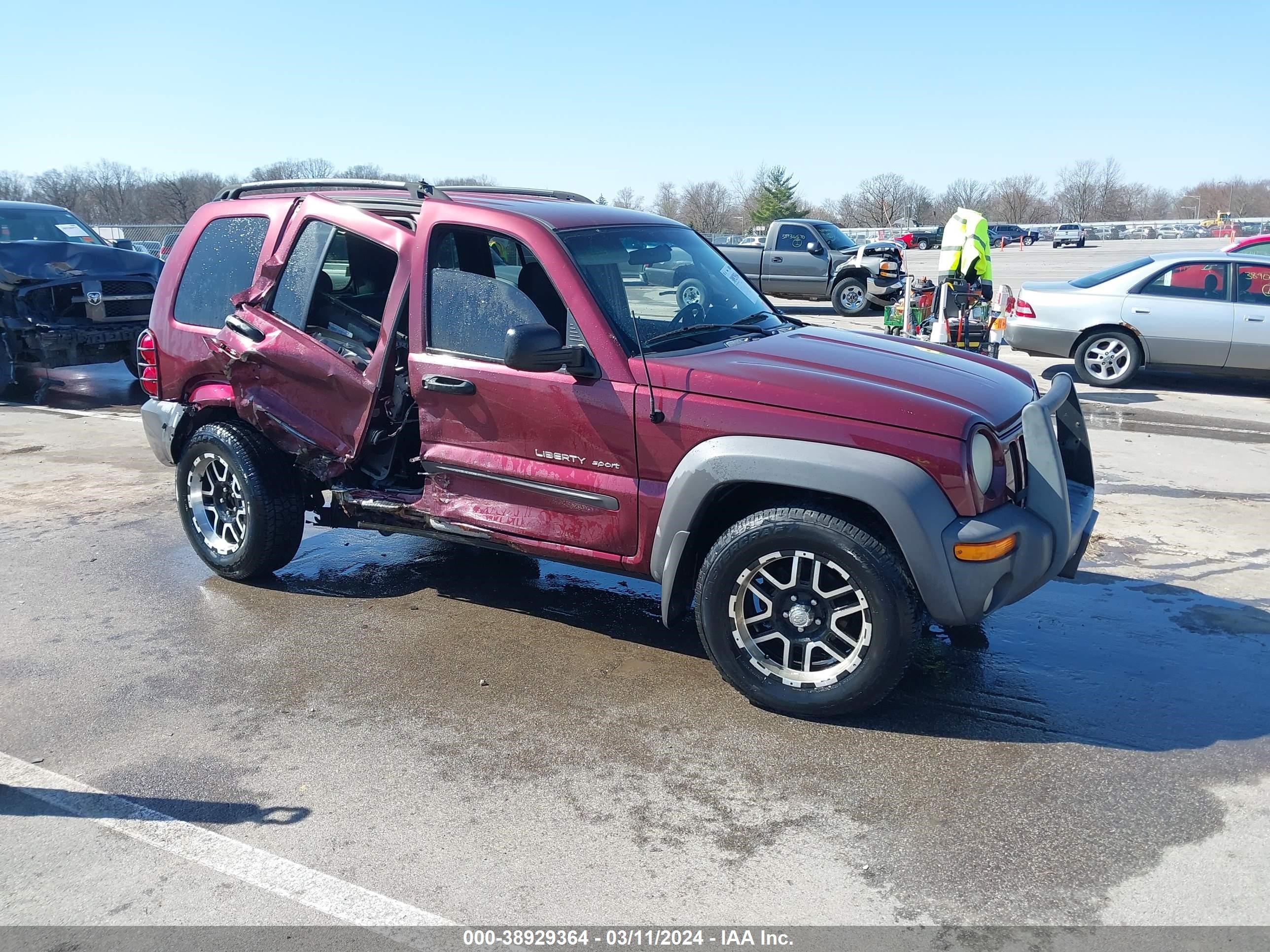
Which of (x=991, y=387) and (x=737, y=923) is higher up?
(x=991, y=387)

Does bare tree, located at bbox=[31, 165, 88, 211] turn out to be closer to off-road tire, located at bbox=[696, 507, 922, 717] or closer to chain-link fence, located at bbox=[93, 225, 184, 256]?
chain-link fence, located at bbox=[93, 225, 184, 256]

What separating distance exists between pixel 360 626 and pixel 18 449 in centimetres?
608

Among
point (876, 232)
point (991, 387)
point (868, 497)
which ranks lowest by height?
point (868, 497)

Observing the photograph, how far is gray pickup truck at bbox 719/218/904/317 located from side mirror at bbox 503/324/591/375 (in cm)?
1628

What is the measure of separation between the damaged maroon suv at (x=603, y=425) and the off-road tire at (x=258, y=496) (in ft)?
0.05

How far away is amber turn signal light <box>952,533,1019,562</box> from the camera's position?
150 inches

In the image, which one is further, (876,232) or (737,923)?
(876,232)

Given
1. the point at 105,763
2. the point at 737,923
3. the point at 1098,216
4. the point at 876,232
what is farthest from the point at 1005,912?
the point at 1098,216

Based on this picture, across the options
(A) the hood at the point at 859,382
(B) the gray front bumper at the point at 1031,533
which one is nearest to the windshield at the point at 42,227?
(A) the hood at the point at 859,382

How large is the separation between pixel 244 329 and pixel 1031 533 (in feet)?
13.1

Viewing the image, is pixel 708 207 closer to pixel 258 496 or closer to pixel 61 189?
pixel 61 189

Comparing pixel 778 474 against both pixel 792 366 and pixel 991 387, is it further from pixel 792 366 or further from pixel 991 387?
pixel 991 387

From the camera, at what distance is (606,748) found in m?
3.98

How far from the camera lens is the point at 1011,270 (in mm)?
38344
